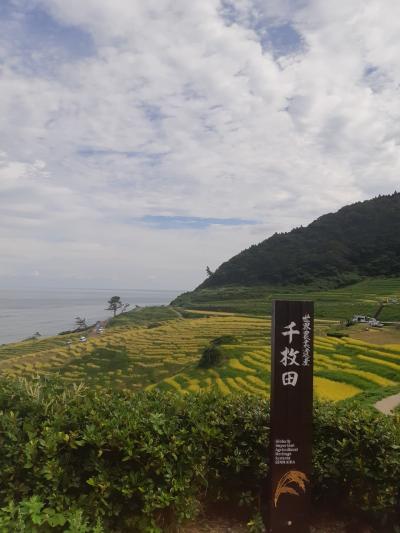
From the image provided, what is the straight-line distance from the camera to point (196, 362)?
3562 cm

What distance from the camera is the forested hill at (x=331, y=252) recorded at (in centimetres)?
9706

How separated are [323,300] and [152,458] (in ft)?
211

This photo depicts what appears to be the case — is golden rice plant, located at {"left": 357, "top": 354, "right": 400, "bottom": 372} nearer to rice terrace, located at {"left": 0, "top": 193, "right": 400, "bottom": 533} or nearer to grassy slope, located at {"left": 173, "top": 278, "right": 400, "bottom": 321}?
rice terrace, located at {"left": 0, "top": 193, "right": 400, "bottom": 533}

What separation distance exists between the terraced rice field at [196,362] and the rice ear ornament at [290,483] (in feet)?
4.18

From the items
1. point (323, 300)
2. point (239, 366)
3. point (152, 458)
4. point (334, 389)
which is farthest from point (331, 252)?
point (152, 458)

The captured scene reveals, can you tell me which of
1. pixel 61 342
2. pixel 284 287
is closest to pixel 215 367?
pixel 61 342

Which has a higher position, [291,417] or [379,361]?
[291,417]

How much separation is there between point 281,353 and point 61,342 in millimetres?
65178

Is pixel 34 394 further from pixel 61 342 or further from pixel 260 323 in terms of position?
pixel 61 342

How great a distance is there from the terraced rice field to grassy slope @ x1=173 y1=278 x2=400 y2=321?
8.54 meters

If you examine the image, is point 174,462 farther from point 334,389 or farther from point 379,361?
point 379,361

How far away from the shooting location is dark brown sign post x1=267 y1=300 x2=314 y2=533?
4047mm

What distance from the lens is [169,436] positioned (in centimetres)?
395

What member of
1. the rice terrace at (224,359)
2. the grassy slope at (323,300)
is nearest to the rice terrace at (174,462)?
the rice terrace at (224,359)
